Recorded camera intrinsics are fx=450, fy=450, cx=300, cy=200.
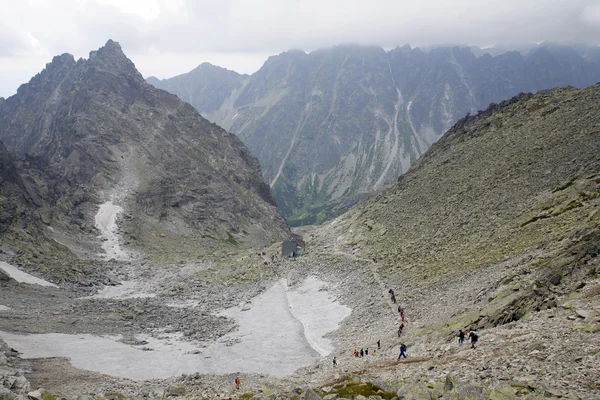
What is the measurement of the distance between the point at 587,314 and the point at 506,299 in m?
9.63

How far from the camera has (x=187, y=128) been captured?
19350cm

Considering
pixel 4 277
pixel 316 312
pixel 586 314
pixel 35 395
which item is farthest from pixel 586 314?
pixel 4 277

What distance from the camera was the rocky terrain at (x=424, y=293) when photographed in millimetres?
23141

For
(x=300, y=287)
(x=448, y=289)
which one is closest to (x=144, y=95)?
(x=300, y=287)

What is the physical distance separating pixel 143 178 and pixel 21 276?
86664mm

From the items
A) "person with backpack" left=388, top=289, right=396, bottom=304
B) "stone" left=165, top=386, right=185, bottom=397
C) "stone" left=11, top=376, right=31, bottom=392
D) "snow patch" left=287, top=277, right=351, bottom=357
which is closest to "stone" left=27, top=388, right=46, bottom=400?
"stone" left=11, top=376, right=31, bottom=392

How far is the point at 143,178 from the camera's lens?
15425 centimetres

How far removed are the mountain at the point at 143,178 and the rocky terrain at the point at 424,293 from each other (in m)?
31.7

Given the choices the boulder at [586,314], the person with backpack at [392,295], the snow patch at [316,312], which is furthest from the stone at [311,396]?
the person with backpack at [392,295]

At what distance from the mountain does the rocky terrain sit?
31673mm

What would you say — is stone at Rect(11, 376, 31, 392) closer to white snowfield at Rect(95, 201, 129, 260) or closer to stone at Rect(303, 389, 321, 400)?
stone at Rect(303, 389, 321, 400)


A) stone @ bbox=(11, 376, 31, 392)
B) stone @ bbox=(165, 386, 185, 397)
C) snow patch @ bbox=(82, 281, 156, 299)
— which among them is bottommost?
stone @ bbox=(165, 386, 185, 397)

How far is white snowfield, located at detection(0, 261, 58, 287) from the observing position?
68938 millimetres

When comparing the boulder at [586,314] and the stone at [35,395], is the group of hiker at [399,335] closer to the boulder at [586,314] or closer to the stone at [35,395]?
the boulder at [586,314]
